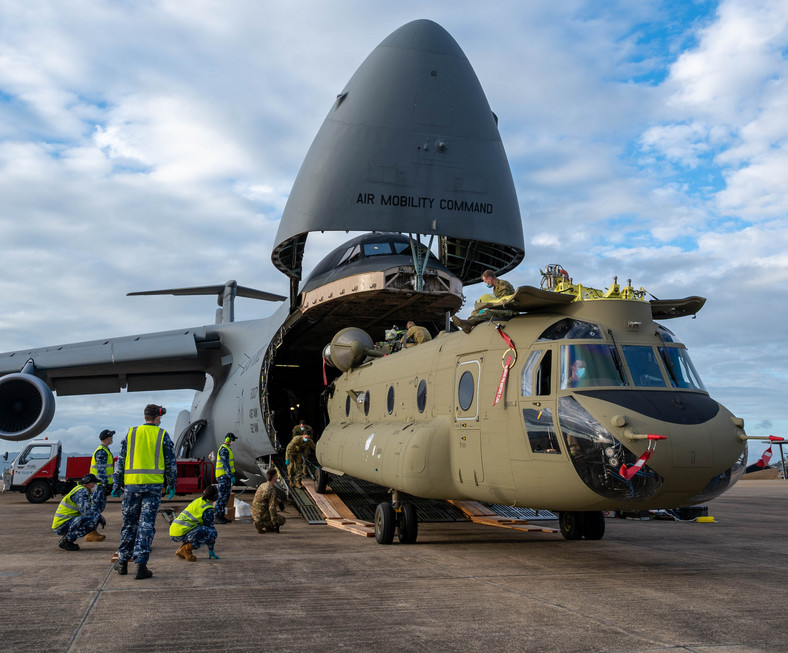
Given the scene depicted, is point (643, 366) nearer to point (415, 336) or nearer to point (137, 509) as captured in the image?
point (415, 336)

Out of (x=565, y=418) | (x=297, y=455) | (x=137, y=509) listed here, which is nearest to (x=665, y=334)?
(x=565, y=418)

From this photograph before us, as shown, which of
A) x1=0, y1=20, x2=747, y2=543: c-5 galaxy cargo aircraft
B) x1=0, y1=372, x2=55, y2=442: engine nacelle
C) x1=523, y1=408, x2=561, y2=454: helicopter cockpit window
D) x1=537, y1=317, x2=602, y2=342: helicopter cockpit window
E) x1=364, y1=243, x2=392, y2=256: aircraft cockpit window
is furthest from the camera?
x1=0, y1=372, x2=55, y2=442: engine nacelle

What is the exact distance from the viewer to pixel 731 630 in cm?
499

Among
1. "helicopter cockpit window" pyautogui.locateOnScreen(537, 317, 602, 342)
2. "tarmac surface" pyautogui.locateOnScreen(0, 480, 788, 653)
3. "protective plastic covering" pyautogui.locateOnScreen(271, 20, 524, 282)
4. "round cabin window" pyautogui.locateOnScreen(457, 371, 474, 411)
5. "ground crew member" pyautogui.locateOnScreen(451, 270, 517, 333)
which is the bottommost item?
"tarmac surface" pyautogui.locateOnScreen(0, 480, 788, 653)

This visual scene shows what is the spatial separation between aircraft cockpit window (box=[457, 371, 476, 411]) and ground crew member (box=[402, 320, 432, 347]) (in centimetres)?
267

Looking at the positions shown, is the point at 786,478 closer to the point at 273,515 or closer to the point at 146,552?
the point at 273,515

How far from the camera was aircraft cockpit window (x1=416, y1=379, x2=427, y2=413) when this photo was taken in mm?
9664

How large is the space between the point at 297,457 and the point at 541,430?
27.9 feet

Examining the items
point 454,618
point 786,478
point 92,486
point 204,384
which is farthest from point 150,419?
point 786,478

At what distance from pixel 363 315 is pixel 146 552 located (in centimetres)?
872

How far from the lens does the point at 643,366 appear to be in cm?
718

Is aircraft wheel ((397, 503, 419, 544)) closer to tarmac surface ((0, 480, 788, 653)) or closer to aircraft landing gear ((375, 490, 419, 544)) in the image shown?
aircraft landing gear ((375, 490, 419, 544))

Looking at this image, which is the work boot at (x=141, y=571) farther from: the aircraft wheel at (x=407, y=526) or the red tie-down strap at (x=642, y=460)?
the red tie-down strap at (x=642, y=460)

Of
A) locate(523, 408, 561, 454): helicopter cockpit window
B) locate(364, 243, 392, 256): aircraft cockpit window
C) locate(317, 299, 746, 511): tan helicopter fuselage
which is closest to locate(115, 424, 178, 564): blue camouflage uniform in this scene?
locate(317, 299, 746, 511): tan helicopter fuselage
